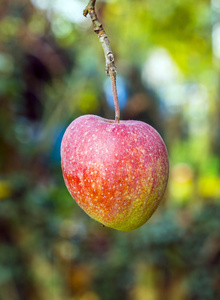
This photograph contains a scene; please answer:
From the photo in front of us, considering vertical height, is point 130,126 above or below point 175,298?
below

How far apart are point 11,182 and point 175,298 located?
1445 millimetres

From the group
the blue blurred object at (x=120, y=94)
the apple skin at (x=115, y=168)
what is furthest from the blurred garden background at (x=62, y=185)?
the apple skin at (x=115, y=168)

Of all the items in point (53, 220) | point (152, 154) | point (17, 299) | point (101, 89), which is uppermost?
point (101, 89)

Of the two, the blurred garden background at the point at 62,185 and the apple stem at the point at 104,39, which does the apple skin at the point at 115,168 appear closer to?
the apple stem at the point at 104,39

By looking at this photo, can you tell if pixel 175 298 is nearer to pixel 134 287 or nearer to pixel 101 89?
pixel 134 287

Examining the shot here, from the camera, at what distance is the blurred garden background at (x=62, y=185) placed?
2457mm

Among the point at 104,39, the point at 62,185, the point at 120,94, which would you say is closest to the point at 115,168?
the point at 104,39

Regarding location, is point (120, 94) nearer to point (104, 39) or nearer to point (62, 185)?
point (62, 185)

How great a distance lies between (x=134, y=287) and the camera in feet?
9.99

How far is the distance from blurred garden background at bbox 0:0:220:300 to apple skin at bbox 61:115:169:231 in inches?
60.8

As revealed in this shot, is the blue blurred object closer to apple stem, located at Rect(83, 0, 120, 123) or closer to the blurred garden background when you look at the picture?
the blurred garden background

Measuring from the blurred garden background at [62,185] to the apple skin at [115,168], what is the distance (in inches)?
60.8

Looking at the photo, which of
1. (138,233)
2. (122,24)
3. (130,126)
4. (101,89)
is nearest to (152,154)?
(130,126)

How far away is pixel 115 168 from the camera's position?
59 centimetres
